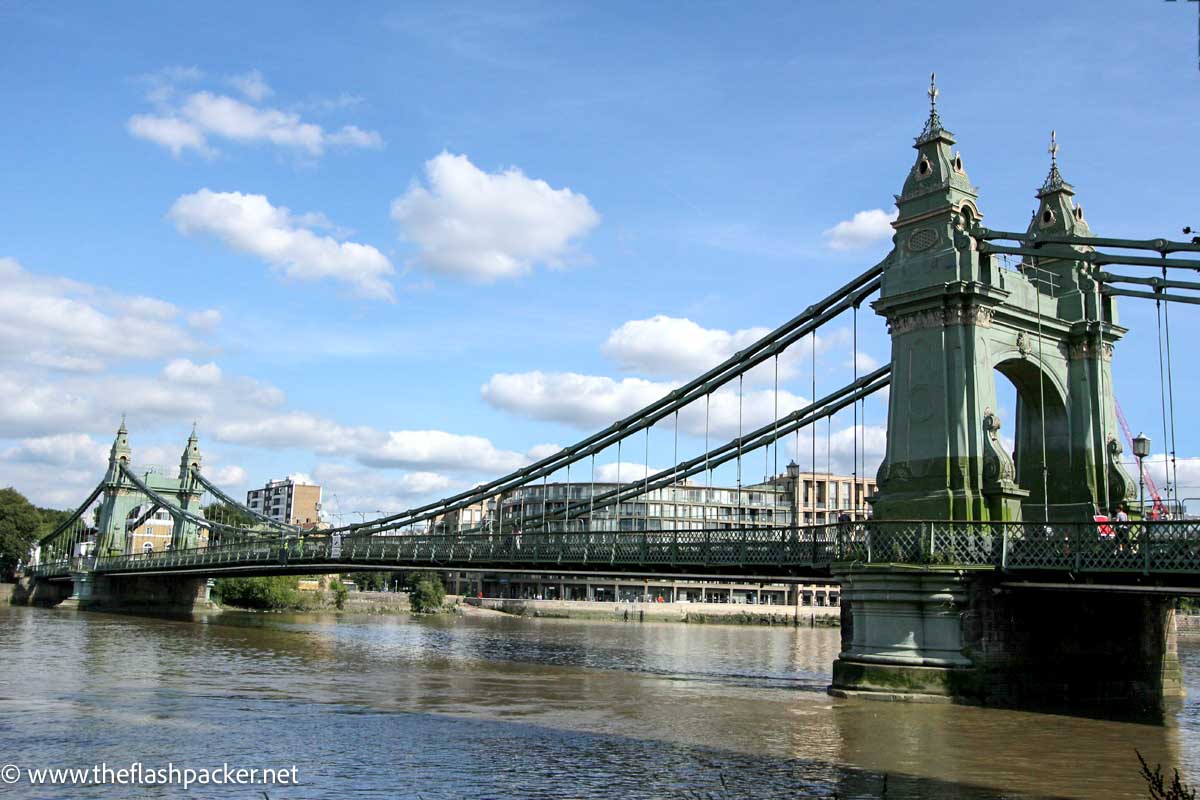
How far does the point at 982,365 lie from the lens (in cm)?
2873

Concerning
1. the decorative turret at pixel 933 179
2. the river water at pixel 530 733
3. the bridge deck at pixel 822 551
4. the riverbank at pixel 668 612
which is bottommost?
the riverbank at pixel 668 612

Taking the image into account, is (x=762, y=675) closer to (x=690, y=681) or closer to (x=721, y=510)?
(x=690, y=681)

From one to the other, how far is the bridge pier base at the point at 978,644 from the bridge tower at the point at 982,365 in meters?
2.18

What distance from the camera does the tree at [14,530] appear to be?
310 ft

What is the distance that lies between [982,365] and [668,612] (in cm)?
8829

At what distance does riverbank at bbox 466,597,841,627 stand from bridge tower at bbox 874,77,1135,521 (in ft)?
256

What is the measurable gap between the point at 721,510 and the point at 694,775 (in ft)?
356

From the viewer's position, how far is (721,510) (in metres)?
125

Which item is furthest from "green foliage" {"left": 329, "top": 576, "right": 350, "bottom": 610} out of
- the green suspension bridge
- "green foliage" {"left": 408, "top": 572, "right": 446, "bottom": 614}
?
the green suspension bridge

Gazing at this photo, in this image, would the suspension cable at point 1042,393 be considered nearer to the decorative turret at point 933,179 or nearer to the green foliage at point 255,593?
the decorative turret at point 933,179

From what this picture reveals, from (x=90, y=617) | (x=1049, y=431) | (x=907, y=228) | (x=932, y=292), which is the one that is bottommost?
(x=90, y=617)

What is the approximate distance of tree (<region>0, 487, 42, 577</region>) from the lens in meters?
94.6

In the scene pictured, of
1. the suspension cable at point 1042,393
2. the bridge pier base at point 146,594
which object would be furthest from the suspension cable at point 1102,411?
the bridge pier base at point 146,594

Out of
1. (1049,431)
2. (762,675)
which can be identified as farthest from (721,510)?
(1049,431)
